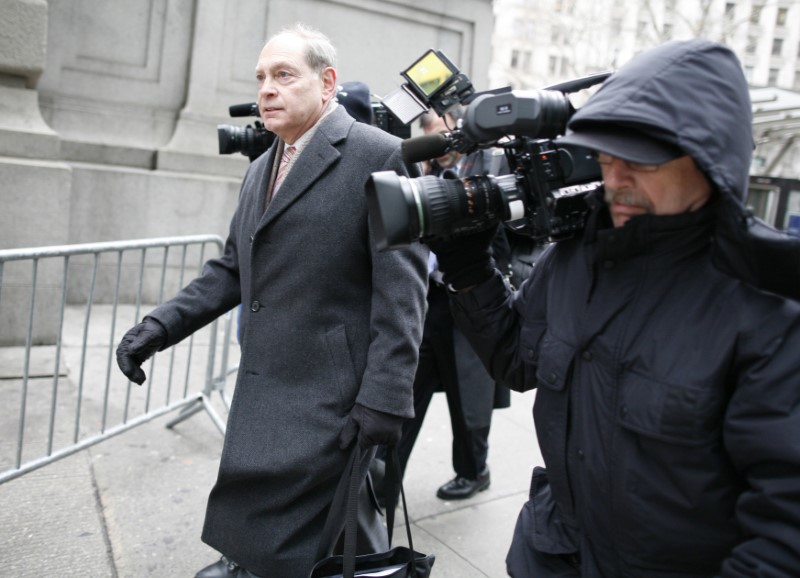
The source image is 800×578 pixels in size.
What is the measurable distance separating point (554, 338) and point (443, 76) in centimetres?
93

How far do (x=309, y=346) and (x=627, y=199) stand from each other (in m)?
1.17

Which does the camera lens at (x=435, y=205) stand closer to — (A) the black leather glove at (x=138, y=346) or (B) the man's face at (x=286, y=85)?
(B) the man's face at (x=286, y=85)

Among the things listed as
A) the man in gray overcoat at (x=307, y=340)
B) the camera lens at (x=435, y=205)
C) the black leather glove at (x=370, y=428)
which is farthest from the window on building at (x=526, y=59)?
the camera lens at (x=435, y=205)

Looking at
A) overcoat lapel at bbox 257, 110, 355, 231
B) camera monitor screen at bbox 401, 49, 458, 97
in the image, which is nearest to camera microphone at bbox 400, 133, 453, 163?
camera monitor screen at bbox 401, 49, 458, 97

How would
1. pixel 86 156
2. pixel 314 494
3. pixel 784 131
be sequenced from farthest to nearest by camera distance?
pixel 784 131, pixel 86 156, pixel 314 494

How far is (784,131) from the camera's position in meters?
11.9

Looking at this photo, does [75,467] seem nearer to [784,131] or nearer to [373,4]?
[373,4]

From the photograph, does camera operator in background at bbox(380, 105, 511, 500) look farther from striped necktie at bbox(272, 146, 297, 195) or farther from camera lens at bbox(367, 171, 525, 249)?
camera lens at bbox(367, 171, 525, 249)

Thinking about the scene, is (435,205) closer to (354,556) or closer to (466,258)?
(466,258)

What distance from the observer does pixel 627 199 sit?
57.3 inches

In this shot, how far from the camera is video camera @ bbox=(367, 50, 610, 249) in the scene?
60.4 inches

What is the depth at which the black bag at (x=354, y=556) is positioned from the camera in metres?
1.97

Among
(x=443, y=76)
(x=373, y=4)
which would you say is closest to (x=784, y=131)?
(x=373, y=4)

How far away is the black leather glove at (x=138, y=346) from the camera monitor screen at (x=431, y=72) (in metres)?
1.16
